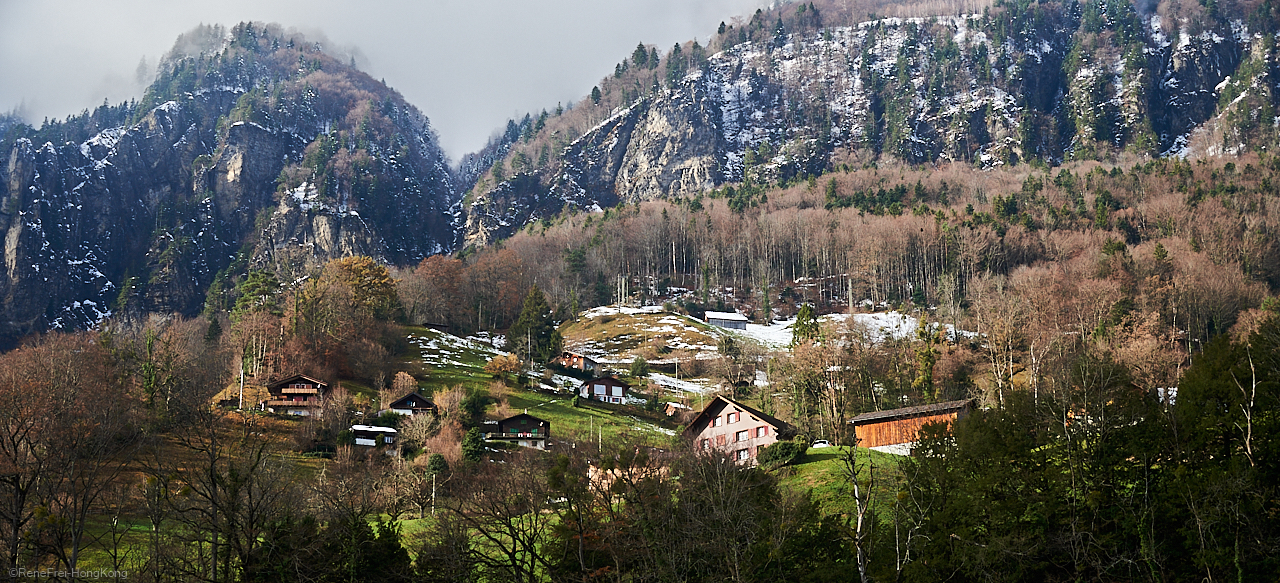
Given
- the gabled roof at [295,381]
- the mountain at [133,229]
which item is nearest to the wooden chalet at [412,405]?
the gabled roof at [295,381]

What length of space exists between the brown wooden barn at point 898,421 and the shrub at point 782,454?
7183 millimetres

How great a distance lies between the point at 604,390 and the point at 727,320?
39.3 metres

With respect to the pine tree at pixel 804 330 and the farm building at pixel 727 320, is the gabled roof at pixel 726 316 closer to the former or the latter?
the farm building at pixel 727 320

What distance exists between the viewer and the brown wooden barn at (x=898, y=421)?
49344mm

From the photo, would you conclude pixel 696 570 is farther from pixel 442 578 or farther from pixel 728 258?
pixel 728 258

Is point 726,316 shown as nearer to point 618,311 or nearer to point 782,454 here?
point 618,311

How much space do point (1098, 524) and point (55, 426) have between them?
45653mm

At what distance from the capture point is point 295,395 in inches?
2527

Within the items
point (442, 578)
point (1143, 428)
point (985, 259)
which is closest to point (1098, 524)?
point (1143, 428)

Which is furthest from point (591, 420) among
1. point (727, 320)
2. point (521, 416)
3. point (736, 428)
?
point (727, 320)

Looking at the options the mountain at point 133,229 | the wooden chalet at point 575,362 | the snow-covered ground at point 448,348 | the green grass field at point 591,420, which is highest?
the mountain at point 133,229

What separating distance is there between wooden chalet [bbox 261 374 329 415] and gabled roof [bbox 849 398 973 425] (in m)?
37.1

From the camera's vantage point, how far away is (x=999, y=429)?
3005 cm

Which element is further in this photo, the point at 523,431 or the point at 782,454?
the point at 523,431
